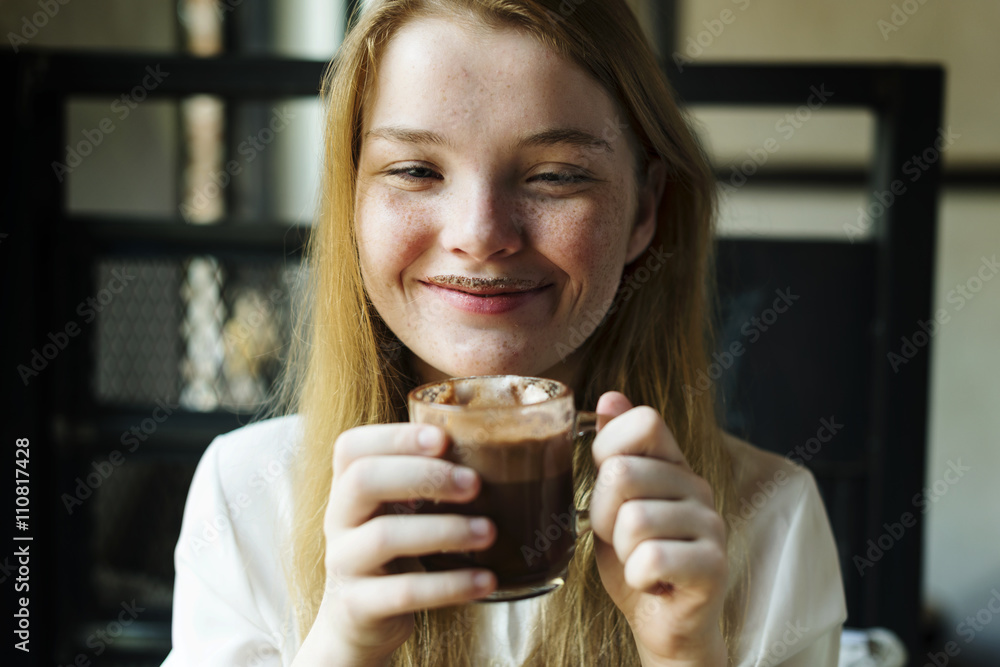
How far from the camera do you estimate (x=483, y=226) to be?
92cm

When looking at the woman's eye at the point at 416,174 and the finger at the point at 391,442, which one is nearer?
the finger at the point at 391,442

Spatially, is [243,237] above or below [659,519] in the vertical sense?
above

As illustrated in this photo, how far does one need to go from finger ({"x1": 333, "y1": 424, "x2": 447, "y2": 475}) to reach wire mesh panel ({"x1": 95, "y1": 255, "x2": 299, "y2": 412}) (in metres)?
0.95

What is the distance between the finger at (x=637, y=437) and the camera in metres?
0.75

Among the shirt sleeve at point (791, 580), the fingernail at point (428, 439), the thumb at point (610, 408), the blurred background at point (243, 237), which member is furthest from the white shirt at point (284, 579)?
the fingernail at point (428, 439)

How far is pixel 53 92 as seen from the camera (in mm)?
1590

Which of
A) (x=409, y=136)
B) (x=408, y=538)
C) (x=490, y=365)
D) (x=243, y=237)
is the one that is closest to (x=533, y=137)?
(x=409, y=136)

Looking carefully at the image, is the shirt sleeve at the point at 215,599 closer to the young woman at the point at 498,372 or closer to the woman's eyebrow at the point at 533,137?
the young woman at the point at 498,372

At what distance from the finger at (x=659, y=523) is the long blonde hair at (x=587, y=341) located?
0.39 meters

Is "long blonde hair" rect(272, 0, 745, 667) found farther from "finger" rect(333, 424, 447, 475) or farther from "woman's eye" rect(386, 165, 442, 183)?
"finger" rect(333, 424, 447, 475)

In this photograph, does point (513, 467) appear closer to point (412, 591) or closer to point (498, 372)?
point (412, 591)

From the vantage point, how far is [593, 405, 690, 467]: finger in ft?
2.46

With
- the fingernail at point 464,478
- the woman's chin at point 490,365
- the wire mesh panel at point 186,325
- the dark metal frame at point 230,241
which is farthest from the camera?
the wire mesh panel at point 186,325

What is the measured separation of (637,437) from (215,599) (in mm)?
824
